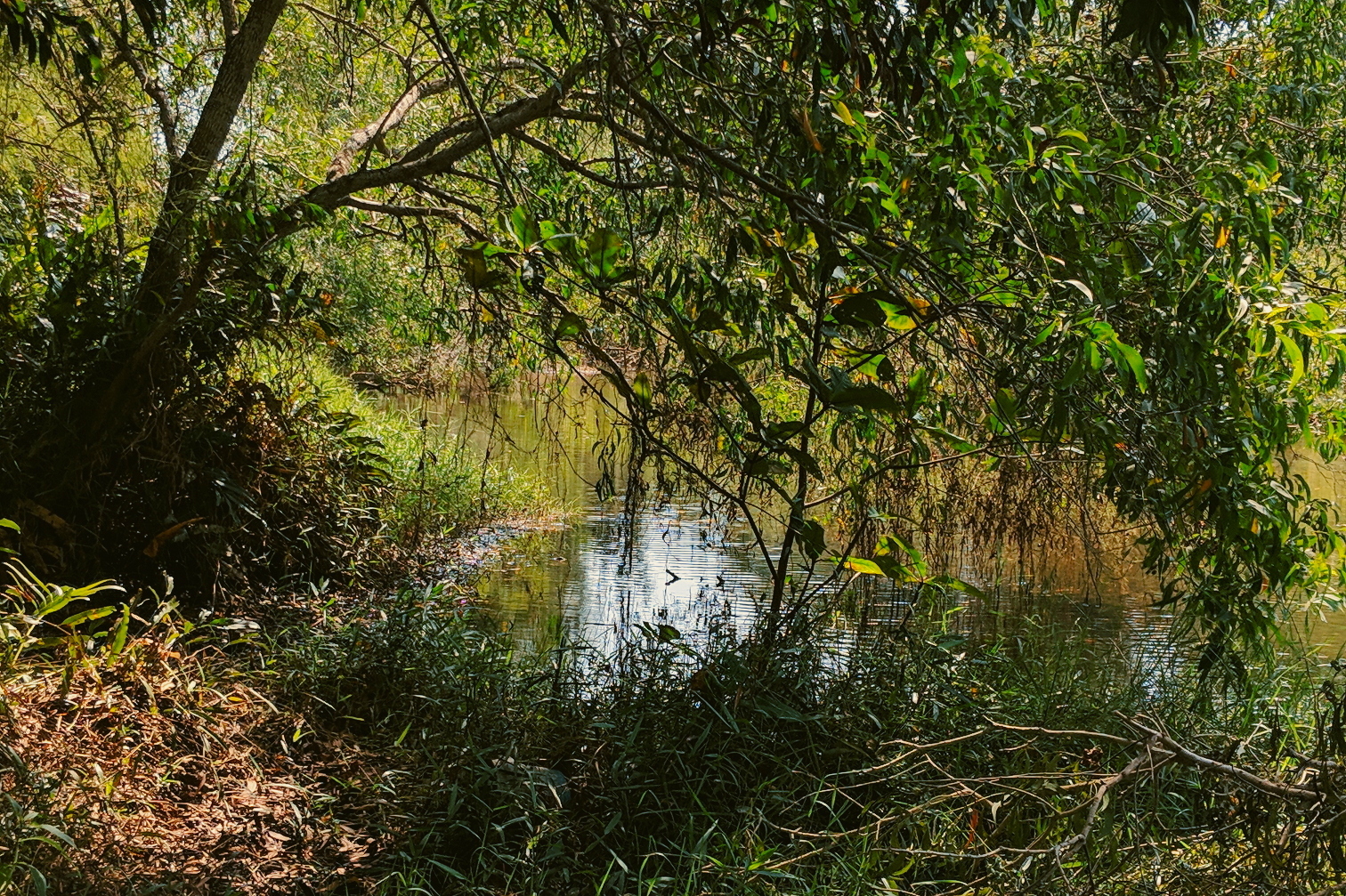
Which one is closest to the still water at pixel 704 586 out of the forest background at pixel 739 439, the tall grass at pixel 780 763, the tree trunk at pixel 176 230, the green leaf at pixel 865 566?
the forest background at pixel 739 439

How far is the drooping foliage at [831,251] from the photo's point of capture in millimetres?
2529

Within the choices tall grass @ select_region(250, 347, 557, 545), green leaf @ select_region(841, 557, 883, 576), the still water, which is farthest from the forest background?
the still water

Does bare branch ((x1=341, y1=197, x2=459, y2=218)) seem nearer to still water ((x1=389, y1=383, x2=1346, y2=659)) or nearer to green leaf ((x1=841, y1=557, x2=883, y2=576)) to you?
still water ((x1=389, y1=383, x2=1346, y2=659))

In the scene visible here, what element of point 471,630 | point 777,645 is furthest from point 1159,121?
point 471,630

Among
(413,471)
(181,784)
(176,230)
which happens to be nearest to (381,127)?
(176,230)

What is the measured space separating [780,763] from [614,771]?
0.49 m

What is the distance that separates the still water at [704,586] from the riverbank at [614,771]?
2.99 feet

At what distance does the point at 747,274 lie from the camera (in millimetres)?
3832

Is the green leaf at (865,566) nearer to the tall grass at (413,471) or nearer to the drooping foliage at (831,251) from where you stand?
the drooping foliage at (831,251)

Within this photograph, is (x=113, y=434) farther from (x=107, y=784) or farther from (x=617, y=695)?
(x=617, y=695)

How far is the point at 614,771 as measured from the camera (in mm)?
3291

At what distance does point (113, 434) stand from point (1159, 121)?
163 inches

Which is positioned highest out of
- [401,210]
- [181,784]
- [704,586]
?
[401,210]

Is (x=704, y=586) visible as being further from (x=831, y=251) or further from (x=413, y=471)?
(x=831, y=251)
